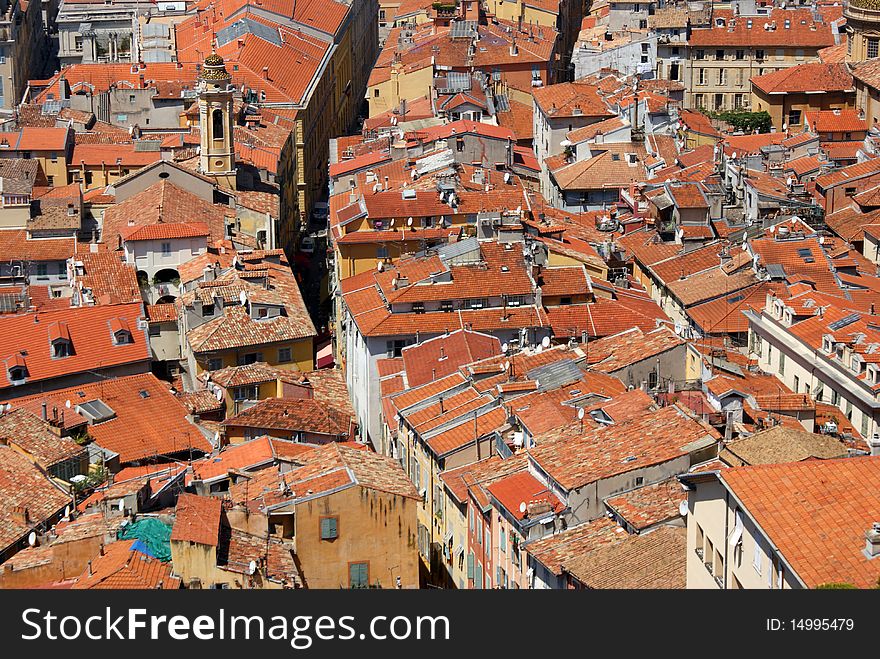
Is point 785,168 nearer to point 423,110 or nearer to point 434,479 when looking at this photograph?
point 423,110

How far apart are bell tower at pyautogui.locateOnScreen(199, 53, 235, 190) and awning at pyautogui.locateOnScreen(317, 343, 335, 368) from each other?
56.2 feet

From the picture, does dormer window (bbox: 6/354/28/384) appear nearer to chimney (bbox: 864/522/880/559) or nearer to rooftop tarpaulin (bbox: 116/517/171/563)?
rooftop tarpaulin (bbox: 116/517/171/563)

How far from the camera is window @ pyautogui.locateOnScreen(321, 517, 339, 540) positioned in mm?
55406

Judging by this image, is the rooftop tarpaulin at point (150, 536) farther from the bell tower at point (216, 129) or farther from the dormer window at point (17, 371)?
the bell tower at point (216, 129)

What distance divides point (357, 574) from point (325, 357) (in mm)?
31285

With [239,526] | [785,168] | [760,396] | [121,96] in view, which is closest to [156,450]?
[239,526]

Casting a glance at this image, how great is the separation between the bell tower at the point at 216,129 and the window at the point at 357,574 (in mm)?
48583

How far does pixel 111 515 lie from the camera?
5378cm

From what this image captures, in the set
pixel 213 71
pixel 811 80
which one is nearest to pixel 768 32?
pixel 811 80

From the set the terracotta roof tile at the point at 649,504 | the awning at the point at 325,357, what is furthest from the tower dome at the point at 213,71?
the terracotta roof tile at the point at 649,504

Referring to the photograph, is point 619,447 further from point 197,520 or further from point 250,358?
point 250,358

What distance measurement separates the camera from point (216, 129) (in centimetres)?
10238

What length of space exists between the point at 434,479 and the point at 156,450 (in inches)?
460
